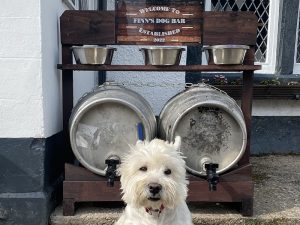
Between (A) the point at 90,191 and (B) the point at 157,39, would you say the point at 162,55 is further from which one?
(A) the point at 90,191

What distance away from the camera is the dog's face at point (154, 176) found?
9.53 feet

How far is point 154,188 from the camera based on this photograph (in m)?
2.88

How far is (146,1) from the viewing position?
402 cm

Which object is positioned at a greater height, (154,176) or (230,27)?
(230,27)

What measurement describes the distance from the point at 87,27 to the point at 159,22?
2.48 feet

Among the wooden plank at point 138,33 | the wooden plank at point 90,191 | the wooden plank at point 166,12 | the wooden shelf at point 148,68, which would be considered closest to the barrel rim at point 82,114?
the wooden plank at point 90,191

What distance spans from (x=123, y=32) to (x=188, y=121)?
3.81ft

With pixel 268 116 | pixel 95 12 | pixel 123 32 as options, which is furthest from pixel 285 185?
pixel 95 12

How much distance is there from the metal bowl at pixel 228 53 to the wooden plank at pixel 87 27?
108 cm

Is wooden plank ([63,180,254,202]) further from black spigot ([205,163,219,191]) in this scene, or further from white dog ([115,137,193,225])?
white dog ([115,137,193,225])

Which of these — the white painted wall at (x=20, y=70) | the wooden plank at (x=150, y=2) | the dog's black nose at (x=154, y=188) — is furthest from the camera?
the wooden plank at (x=150, y=2)

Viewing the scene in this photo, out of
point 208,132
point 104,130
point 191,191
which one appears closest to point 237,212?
point 191,191

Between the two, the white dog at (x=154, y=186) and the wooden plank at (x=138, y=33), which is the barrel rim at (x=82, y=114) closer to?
the white dog at (x=154, y=186)

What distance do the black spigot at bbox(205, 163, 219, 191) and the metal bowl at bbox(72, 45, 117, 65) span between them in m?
1.49
